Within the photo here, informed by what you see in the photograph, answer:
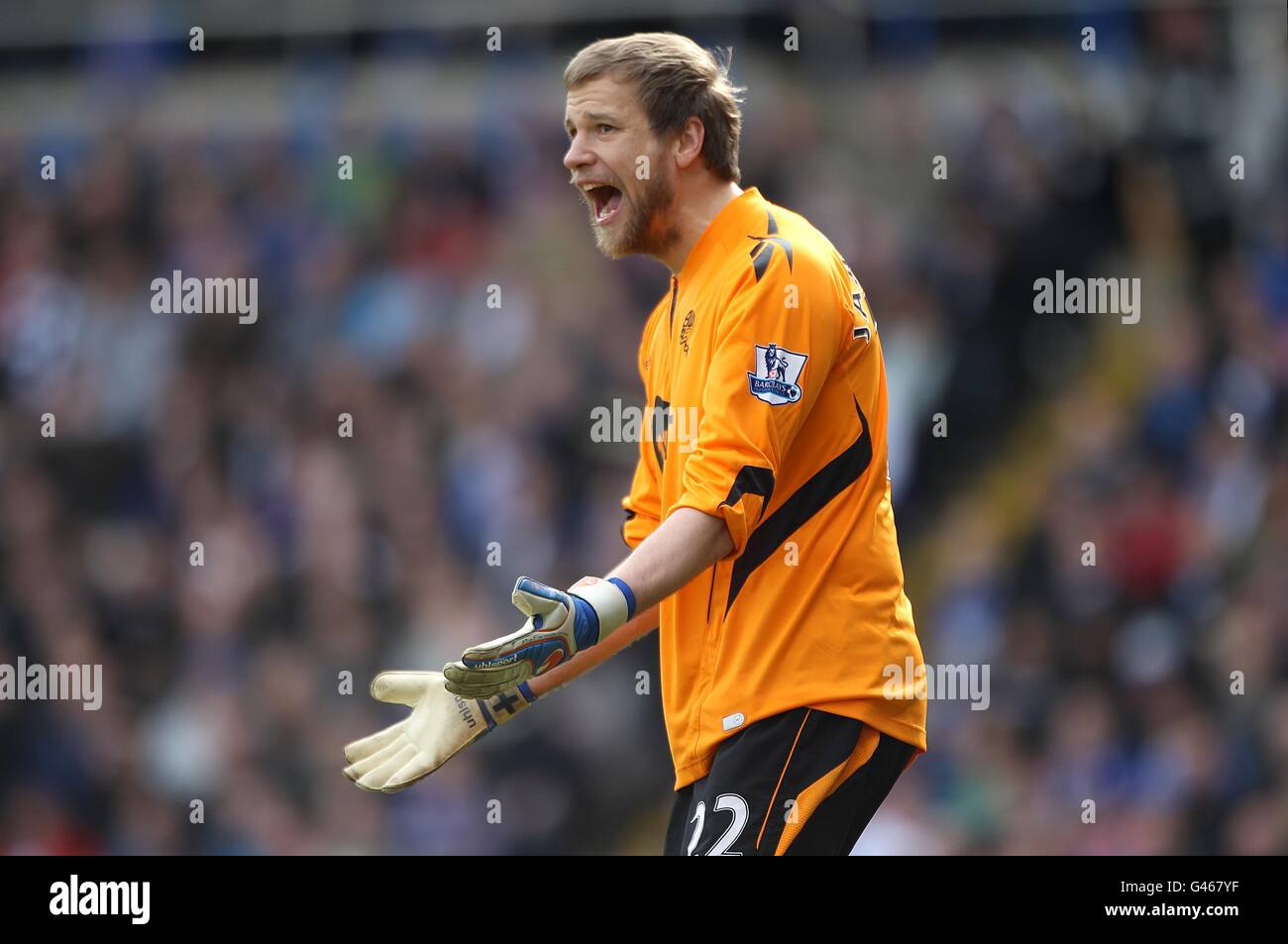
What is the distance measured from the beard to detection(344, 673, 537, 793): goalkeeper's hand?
125 centimetres

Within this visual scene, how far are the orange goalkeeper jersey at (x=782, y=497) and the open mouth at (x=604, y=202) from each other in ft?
1.05

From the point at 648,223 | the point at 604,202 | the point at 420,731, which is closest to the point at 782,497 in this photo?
the point at 648,223

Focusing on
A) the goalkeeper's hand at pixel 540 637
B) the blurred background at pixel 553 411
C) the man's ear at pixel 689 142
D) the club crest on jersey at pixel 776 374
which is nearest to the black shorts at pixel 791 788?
the goalkeeper's hand at pixel 540 637

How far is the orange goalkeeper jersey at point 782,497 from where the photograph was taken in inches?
155

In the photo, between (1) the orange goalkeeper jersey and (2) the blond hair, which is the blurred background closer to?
(1) the orange goalkeeper jersey

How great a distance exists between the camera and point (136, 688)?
1001cm

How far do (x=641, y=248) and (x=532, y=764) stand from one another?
16.7 ft

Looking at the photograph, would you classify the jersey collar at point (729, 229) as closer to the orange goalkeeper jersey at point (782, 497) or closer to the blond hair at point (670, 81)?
the orange goalkeeper jersey at point (782, 497)

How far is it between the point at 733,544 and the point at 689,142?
119 cm

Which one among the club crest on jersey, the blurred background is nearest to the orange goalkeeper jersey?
the club crest on jersey

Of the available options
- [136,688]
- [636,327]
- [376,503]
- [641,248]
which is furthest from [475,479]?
[641,248]

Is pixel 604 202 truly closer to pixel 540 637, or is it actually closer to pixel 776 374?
pixel 776 374

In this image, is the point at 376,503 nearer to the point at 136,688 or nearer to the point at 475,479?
the point at 475,479

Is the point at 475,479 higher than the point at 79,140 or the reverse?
the reverse
